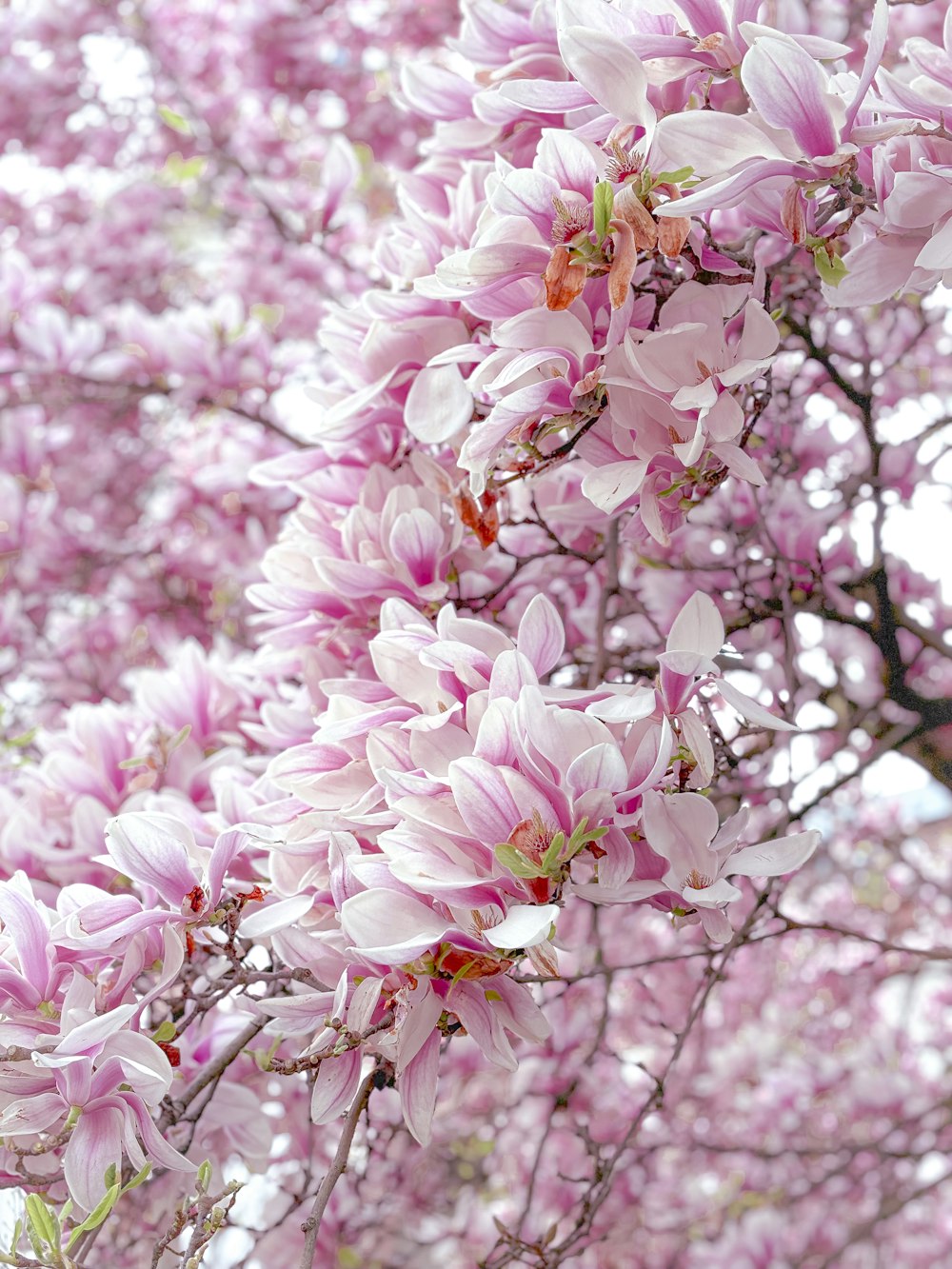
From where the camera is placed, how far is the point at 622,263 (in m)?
0.69

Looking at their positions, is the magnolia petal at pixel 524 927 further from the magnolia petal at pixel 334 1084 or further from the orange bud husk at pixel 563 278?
the orange bud husk at pixel 563 278

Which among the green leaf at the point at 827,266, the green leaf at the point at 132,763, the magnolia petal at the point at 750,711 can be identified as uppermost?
the green leaf at the point at 827,266

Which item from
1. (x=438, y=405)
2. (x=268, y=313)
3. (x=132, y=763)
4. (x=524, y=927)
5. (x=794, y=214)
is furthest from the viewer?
(x=268, y=313)

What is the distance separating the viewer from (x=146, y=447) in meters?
2.77

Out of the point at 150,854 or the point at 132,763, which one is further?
the point at 132,763

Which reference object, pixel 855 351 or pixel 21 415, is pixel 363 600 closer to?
pixel 855 351

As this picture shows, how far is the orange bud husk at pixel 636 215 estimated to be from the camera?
2.23ft

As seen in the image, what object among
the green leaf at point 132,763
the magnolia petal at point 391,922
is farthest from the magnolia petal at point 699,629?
the green leaf at point 132,763

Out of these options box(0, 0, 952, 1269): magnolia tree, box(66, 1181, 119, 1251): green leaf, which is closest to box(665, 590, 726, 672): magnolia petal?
box(0, 0, 952, 1269): magnolia tree

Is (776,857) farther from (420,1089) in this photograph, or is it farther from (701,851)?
(420,1089)

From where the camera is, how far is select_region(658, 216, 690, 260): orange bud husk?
687 mm

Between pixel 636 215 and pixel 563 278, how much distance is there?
0.19 ft

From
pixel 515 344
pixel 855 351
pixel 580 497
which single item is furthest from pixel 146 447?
pixel 515 344

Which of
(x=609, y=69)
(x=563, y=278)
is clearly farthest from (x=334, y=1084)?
(x=609, y=69)
